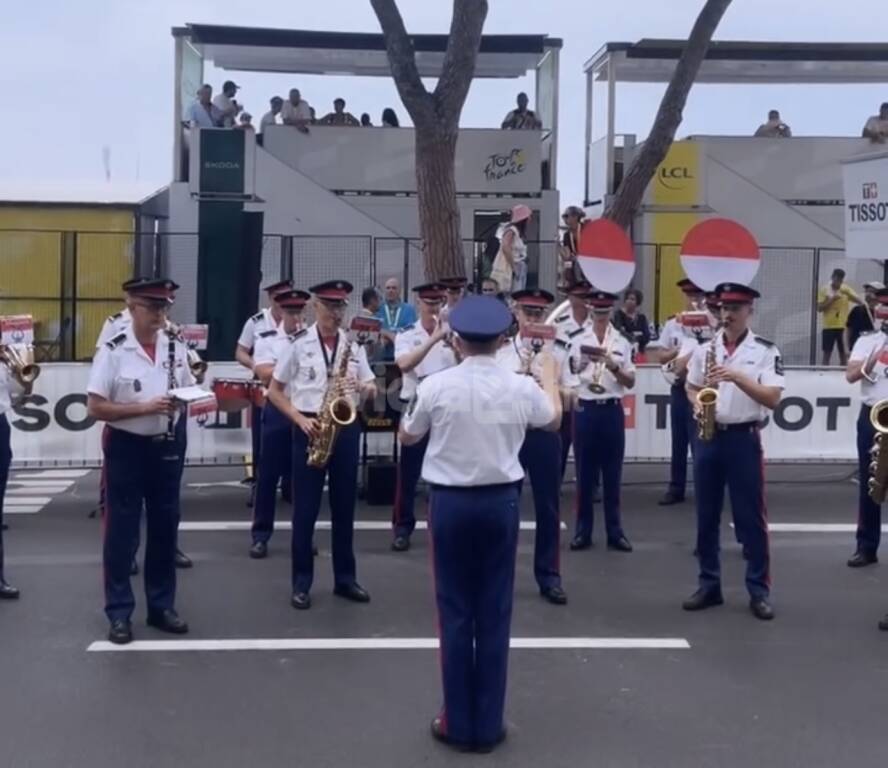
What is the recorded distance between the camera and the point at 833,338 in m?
21.0

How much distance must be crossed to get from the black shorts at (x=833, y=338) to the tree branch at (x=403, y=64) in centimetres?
758

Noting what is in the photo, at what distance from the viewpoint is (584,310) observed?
1109cm

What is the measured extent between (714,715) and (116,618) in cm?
366

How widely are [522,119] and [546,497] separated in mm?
15061

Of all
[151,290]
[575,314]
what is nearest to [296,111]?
[575,314]

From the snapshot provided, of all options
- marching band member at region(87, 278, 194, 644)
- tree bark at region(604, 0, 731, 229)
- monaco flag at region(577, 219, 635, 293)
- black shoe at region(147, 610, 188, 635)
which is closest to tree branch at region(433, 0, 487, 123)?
tree bark at region(604, 0, 731, 229)

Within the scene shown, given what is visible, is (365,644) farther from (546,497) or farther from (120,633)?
(546,497)

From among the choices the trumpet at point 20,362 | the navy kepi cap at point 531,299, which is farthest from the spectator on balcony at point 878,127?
the trumpet at point 20,362

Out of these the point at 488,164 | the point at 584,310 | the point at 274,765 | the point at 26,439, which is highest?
the point at 488,164

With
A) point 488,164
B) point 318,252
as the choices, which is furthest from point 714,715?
point 488,164

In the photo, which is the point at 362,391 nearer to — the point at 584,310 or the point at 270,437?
the point at 270,437

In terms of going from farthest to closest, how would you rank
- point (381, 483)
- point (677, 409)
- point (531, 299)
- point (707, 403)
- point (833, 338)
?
point (833, 338) < point (677, 409) < point (381, 483) < point (531, 299) < point (707, 403)

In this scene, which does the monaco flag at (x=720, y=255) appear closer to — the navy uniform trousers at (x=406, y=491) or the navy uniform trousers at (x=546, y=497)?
the navy uniform trousers at (x=546, y=497)

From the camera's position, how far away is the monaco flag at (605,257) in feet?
35.0
